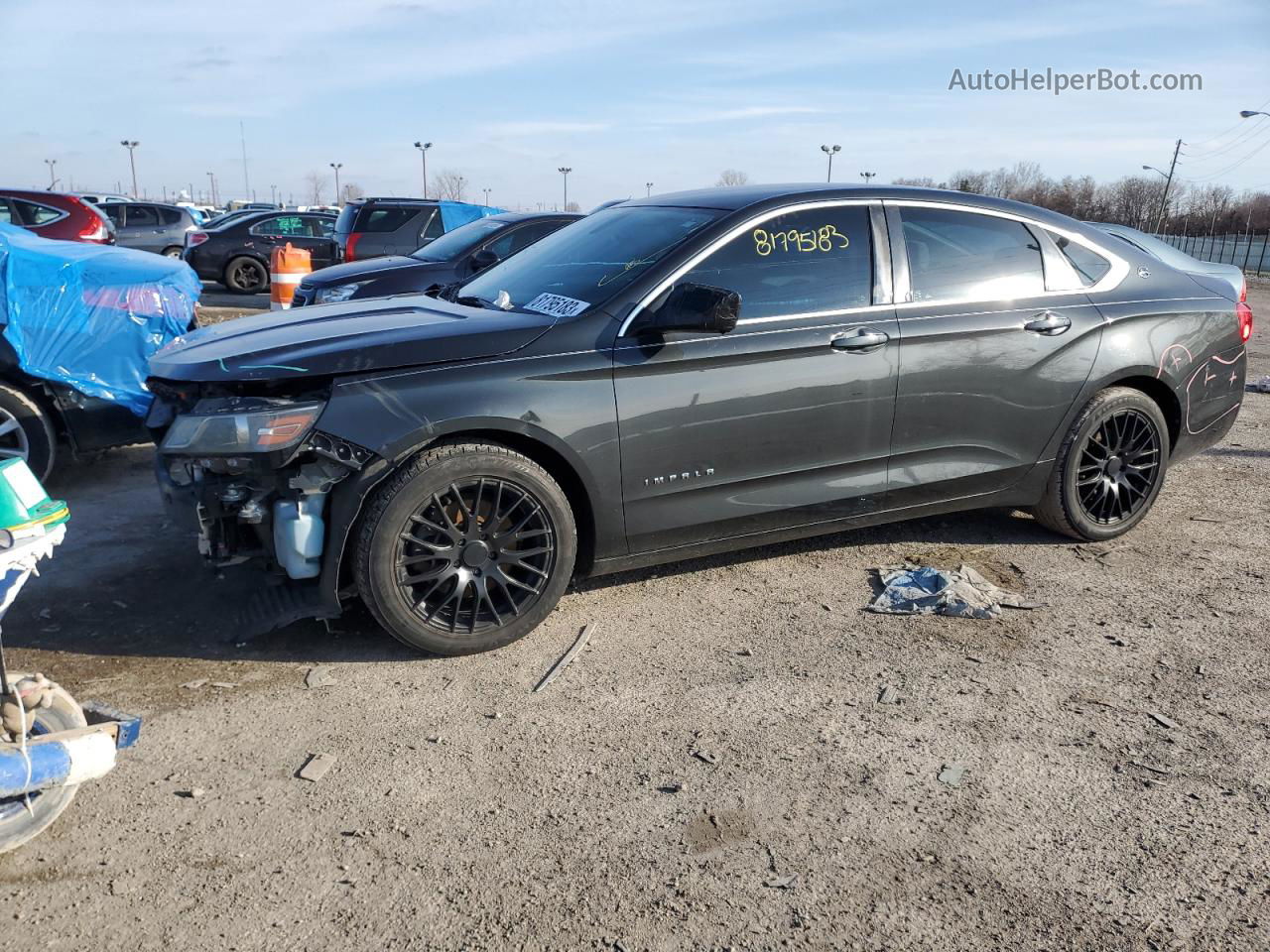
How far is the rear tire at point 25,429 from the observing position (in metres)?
5.36

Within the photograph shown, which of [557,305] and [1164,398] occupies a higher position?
[557,305]

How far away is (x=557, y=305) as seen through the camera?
4.14 meters

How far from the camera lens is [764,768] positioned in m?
3.16

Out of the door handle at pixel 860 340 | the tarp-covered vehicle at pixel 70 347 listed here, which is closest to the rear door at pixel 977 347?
the door handle at pixel 860 340

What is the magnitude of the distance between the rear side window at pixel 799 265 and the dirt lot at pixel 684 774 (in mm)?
1300

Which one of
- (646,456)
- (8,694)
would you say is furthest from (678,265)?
(8,694)

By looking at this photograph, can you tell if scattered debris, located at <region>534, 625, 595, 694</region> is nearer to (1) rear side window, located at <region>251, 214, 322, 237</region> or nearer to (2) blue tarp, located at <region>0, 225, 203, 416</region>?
(2) blue tarp, located at <region>0, 225, 203, 416</region>

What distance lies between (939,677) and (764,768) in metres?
0.99

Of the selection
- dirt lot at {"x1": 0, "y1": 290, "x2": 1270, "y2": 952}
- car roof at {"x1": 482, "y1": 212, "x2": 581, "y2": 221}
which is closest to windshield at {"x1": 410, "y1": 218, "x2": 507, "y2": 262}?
car roof at {"x1": 482, "y1": 212, "x2": 581, "y2": 221}

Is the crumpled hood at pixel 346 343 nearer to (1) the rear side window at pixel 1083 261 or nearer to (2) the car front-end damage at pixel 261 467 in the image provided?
(2) the car front-end damage at pixel 261 467

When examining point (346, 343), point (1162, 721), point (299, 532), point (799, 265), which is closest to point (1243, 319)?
point (799, 265)

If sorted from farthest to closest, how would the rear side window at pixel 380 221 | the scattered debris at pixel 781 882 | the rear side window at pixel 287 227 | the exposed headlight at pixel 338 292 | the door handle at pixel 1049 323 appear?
the rear side window at pixel 287 227, the rear side window at pixel 380 221, the exposed headlight at pixel 338 292, the door handle at pixel 1049 323, the scattered debris at pixel 781 882

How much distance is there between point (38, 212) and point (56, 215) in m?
0.29

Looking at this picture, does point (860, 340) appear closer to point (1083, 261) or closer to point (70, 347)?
point (1083, 261)
